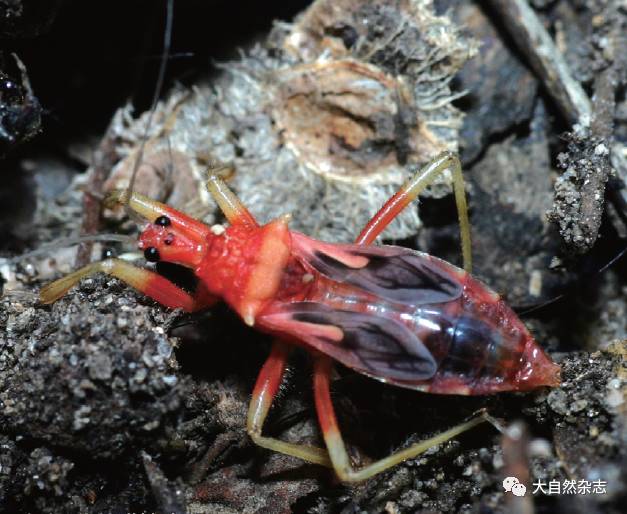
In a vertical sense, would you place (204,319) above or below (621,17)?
below

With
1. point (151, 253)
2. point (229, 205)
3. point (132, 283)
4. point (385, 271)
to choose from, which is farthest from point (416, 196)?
point (132, 283)

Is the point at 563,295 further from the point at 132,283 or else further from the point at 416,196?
the point at 132,283

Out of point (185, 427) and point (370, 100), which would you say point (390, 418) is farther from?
point (370, 100)

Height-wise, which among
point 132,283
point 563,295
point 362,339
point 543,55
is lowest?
point 563,295

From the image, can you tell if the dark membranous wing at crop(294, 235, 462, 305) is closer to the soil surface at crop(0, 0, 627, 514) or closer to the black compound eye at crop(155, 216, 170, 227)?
the soil surface at crop(0, 0, 627, 514)

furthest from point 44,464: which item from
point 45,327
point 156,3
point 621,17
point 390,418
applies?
point 621,17
